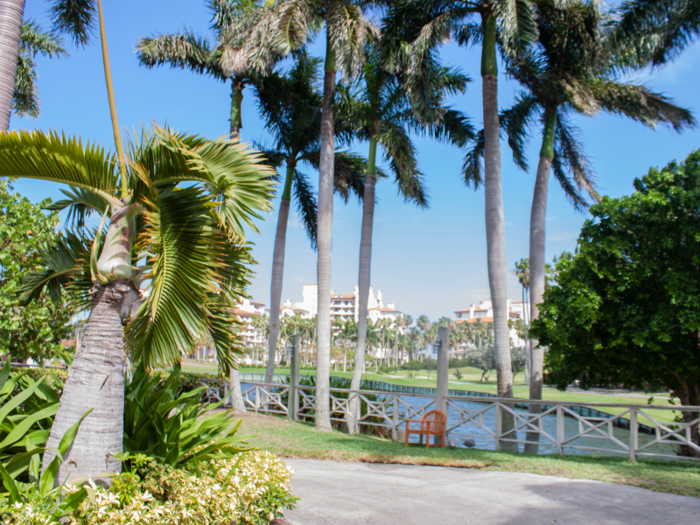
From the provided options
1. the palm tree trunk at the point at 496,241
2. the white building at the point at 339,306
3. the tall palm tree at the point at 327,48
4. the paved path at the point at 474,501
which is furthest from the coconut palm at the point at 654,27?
the white building at the point at 339,306

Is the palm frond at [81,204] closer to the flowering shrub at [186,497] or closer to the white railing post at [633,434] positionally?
the flowering shrub at [186,497]

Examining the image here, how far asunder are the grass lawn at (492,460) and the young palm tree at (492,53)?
2428 mm

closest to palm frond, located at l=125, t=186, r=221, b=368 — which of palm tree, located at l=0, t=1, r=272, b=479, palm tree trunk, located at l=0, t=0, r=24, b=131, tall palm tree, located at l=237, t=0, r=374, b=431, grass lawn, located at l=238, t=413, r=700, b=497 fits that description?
palm tree, located at l=0, t=1, r=272, b=479

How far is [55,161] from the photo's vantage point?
425cm

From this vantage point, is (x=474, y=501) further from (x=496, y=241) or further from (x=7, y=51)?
(x=7, y=51)

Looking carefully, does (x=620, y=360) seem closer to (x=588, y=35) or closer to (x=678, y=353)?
(x=678, y=353)

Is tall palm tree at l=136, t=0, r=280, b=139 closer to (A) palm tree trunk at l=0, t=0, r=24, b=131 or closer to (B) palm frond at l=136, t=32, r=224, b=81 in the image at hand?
(B) palm frond at l=136, t=32, r=224, b=81

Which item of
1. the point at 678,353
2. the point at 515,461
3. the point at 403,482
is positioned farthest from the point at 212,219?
the point at 678,353

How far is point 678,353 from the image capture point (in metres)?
11.1

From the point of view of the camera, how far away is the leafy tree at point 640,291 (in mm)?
10477

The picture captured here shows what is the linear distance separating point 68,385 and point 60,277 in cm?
222

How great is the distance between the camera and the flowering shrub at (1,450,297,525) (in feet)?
11.3

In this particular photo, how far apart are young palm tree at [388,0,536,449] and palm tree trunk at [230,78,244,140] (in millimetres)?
5881

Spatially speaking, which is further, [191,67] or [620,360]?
[191,67]
